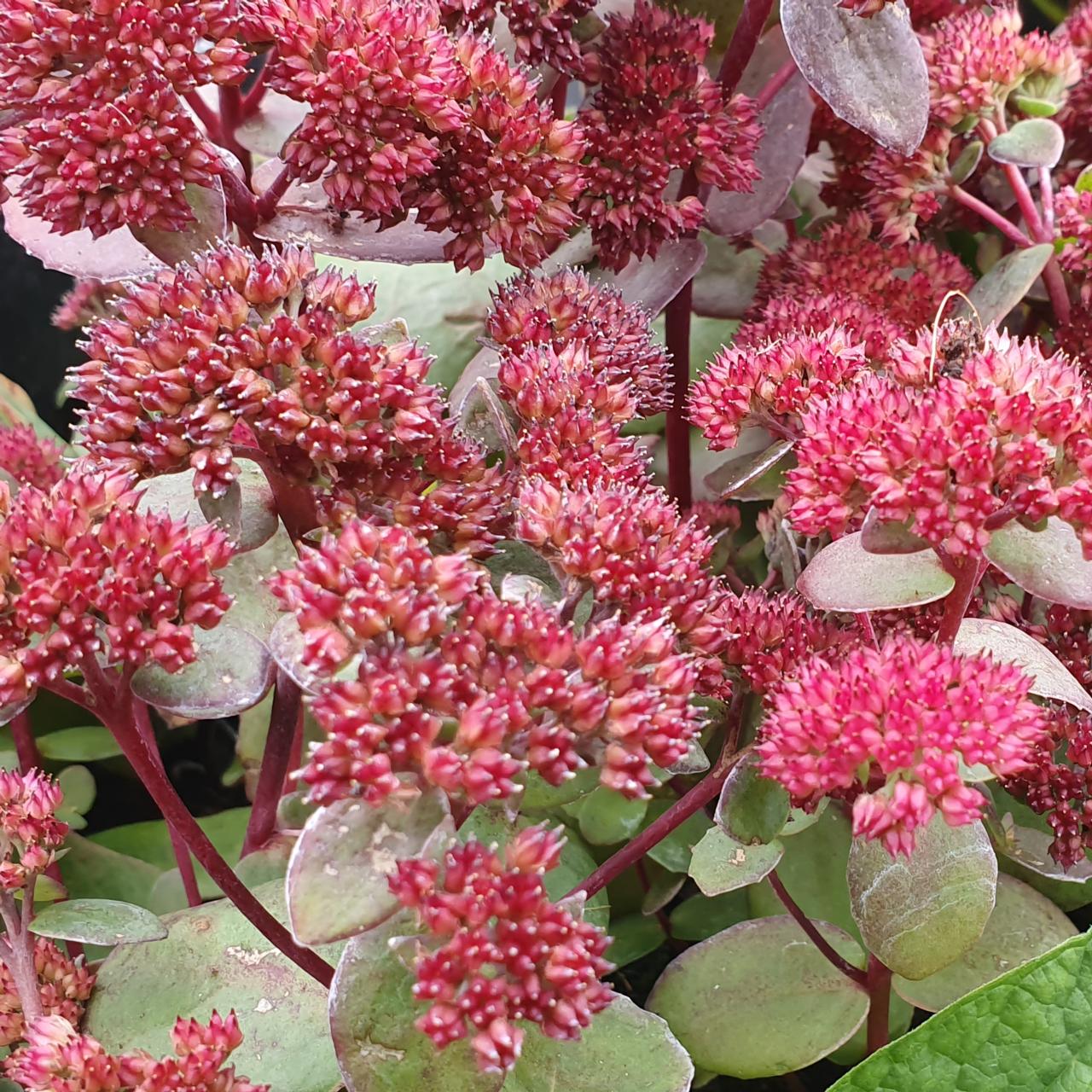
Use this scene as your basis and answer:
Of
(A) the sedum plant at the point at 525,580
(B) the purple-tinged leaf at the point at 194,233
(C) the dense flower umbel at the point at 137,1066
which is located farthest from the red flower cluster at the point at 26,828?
(B) the purple-tinged leaf at the point at 194,233

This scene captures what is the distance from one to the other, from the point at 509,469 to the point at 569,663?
0.22 meters

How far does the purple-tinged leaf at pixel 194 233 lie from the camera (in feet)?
2.54

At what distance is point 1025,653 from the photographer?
712 millimetres

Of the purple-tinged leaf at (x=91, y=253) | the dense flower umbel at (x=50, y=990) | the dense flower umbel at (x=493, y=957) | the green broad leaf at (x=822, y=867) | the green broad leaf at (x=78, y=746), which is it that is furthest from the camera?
the green broad leaf at (x=78, y=746)

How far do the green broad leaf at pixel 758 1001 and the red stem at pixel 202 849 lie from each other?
1.05ft

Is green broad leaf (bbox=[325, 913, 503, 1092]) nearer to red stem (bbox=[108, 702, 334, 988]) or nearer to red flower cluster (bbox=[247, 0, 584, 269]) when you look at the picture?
red stem (bbox=[108, 702, 334, 988])

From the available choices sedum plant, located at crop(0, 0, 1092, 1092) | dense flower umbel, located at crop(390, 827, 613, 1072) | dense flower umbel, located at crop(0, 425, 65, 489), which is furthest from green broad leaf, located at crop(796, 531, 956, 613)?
dense flower umbel, located at crop(0, 425, 65, 489)

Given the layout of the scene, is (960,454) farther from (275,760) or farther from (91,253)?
(91,253)

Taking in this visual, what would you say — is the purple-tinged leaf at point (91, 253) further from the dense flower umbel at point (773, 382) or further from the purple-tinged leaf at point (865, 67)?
the purple-tinged leaf at point (865, 67)

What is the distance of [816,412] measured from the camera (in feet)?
2.26

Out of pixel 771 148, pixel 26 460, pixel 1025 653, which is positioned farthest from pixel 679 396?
pixel 26 460

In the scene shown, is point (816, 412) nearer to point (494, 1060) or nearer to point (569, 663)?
point (569, 663)

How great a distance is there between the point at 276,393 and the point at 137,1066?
1.17 ft

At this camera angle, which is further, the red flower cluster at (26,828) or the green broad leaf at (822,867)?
the green broad leaf at (822,867)
